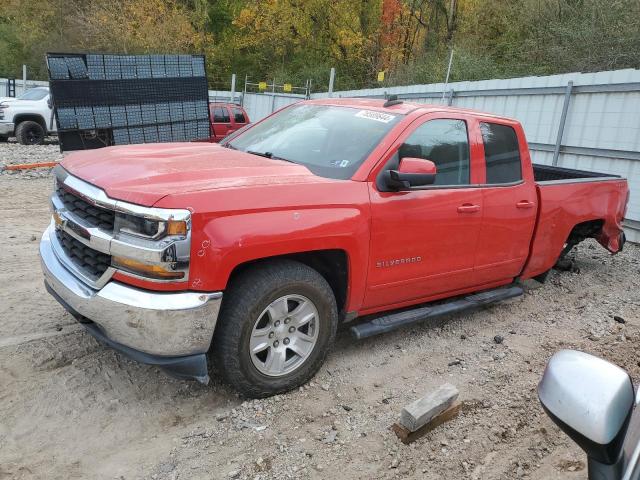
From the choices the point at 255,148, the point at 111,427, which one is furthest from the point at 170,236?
the point at 255,148

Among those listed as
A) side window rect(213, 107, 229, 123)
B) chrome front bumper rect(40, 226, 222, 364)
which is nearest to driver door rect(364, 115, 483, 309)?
chrome front bumper rect(40, 226, 222, 364)

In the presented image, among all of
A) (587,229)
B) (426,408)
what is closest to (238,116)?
(587,229)

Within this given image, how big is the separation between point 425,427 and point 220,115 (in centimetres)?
1320

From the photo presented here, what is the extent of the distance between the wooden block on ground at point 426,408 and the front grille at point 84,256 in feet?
6.24

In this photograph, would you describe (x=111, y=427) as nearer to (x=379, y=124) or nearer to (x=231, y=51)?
(x=379, y=124)

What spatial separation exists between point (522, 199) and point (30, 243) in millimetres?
5454

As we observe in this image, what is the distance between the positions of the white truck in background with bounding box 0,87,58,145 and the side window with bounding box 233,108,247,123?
541 cm

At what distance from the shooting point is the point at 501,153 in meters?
4.49

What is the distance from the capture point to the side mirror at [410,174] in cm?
343

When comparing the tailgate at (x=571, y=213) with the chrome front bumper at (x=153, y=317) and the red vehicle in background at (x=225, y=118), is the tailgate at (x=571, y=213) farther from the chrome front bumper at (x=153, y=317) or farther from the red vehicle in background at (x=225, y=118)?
the red vehicle in background at (x=225, y=118)

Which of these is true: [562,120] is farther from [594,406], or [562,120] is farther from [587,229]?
[594,406]

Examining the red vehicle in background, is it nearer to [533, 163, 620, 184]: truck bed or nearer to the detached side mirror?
[533, 163, 620, 184]: truck bed

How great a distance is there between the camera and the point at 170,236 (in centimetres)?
270

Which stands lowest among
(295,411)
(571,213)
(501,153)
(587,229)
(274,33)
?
(295,411)
